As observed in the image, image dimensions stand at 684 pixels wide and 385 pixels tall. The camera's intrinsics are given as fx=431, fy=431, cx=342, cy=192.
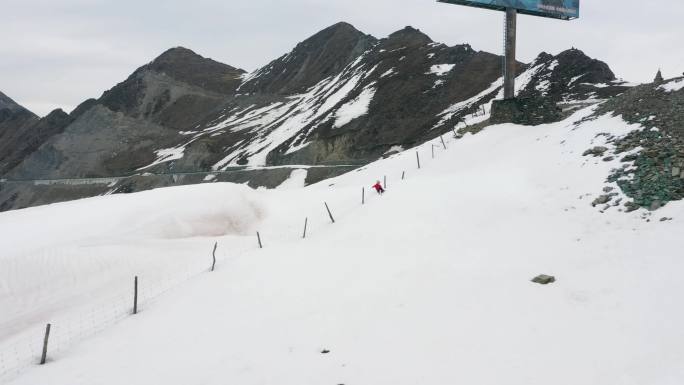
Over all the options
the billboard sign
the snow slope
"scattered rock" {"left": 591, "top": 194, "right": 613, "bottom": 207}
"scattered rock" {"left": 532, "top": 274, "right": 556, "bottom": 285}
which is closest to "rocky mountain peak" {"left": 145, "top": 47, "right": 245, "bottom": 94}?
the billboard sign

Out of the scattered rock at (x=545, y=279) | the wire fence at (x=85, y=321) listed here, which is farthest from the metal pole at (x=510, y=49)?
the wire fence at (x=85, y=321)

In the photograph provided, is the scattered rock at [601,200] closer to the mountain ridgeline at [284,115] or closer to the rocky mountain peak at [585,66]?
the mountain ridgeline at [284,115]

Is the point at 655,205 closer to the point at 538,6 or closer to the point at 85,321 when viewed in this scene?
the point at 85,321

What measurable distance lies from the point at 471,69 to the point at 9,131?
185775mm

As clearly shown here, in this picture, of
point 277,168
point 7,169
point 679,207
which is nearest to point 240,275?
point 679,207

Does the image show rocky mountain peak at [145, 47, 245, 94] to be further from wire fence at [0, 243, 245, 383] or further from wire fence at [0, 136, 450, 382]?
wire fence at [0, 243, 245, 383]

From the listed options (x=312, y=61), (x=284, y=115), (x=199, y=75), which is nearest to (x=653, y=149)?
(x=284, y=115)

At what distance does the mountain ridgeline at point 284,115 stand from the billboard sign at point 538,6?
7.03 m

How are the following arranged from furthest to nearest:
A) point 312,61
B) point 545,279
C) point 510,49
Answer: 1. point 312,61
2. point 510,49
3. point 545,279

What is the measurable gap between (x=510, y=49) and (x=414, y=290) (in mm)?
30266

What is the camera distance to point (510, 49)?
36.8 m

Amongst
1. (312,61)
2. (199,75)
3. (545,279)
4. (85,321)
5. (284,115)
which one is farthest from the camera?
(199,75)

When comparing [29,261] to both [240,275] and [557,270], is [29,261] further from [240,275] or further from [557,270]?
[557,270]

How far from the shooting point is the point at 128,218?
26.4 m
